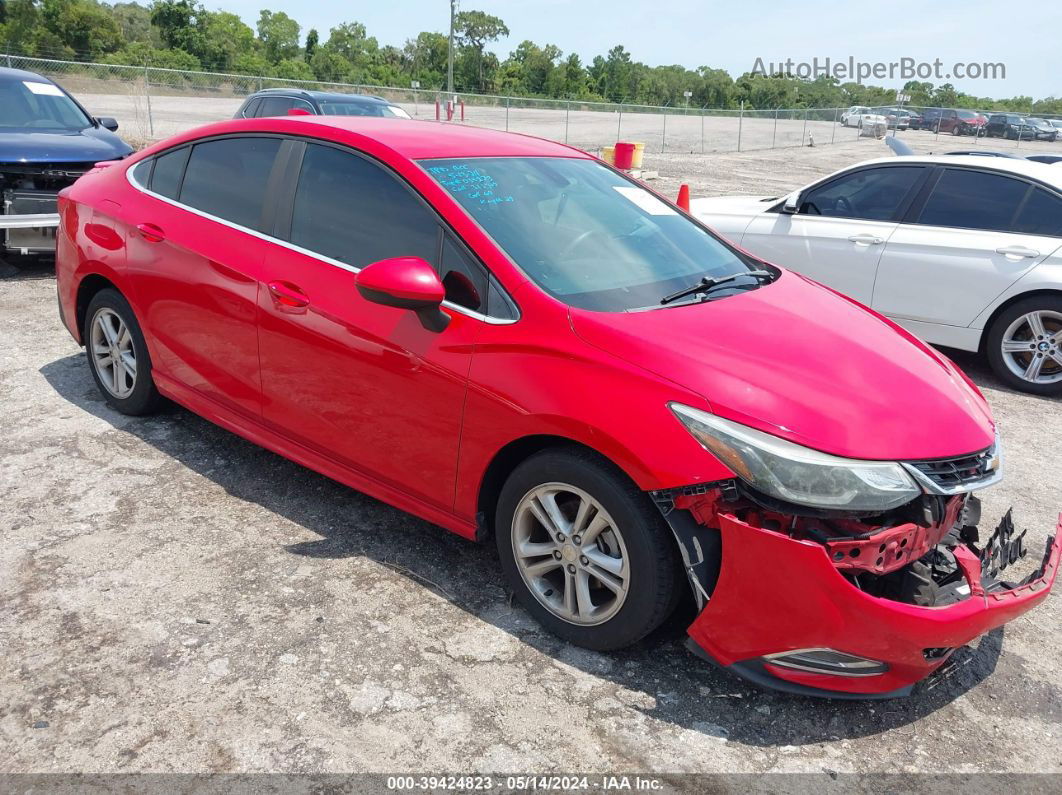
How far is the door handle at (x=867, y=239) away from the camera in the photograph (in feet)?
21.9

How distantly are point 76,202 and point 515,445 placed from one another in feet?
10.8

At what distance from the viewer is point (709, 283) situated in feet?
11.7

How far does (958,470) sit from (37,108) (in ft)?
30.6

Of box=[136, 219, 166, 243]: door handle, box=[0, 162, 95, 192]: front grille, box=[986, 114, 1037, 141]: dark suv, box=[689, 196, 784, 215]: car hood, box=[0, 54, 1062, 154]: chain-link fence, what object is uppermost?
box=[986, 114, 1037, 141]: dark suv

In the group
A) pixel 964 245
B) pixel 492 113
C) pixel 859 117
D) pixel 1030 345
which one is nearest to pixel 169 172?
pixel 964 245

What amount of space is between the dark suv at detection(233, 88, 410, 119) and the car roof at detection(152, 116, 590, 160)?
777cm

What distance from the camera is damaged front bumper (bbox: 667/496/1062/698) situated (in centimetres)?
252

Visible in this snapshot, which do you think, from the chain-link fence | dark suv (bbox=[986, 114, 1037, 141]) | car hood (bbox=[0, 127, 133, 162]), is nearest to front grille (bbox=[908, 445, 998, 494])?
car hood (bbox=[0, 127, 133, 162])

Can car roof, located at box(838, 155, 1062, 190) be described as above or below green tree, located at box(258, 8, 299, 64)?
below

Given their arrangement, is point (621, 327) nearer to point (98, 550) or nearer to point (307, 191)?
point (307, 191)

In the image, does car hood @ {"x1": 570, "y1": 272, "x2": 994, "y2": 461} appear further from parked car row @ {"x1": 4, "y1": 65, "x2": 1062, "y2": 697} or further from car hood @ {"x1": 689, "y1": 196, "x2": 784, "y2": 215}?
car hood @ {"x1": 689, "y1": 196, "x2": 784, "y2": 215}

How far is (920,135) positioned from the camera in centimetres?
4938

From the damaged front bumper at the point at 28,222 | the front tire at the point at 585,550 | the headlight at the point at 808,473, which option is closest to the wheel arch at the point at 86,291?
the front tire at the point at 585,550

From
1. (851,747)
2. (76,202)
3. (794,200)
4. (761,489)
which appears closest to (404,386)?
(761,489)
